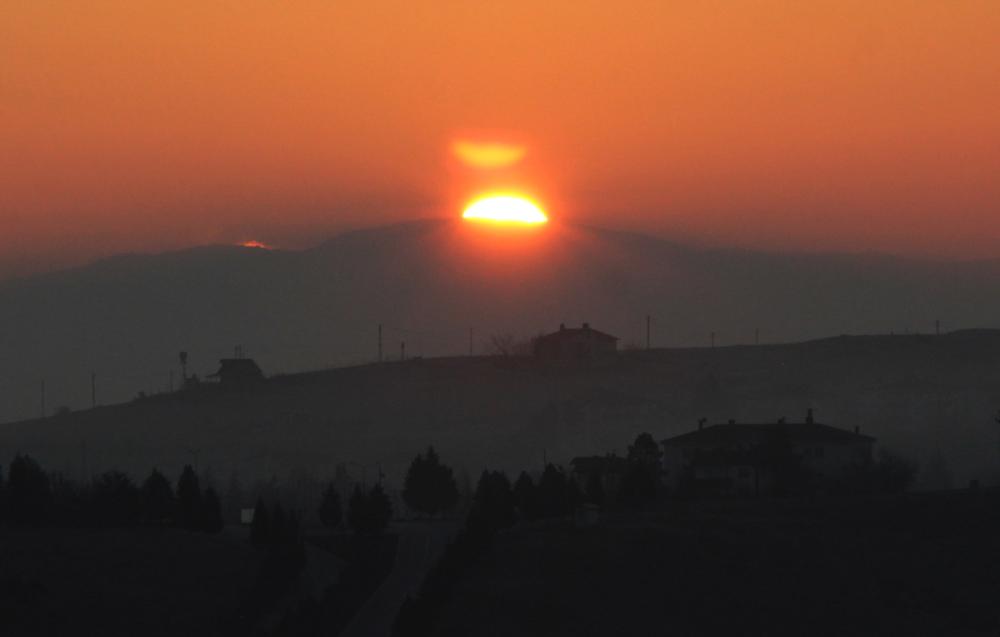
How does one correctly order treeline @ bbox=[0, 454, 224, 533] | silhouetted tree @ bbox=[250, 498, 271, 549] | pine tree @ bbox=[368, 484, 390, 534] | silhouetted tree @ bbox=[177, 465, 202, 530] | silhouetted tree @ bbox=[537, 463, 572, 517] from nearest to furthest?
silhouetted tree @ bbox=[250, 498, 271, 549] → pine tree @ bbox=[368, 484, 390, 534] → treeline @ bbox=[0, 454, 224, 533] → silhouetted tree @ bbox=[177, 465, 202, 530] → silhouetted tree @ bbox=[537, 463, 572, 517]

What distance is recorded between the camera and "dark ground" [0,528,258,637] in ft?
244

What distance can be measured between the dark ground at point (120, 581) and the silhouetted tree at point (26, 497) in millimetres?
3663

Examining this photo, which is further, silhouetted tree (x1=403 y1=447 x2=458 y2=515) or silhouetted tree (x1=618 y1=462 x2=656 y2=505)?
silhouetted tree (x1=403 y1=447 x2=458 y2=515)

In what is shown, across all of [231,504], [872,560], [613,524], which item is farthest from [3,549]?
[231,504]

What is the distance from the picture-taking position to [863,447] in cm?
13825

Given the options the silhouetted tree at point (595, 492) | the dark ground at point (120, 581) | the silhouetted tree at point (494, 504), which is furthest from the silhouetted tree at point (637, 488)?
the dark ground at point (120, 581)

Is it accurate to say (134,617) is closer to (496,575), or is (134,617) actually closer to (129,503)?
(496,575)

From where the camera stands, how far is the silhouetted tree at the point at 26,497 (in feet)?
322

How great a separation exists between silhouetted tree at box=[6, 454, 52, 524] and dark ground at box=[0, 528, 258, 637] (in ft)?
12.0

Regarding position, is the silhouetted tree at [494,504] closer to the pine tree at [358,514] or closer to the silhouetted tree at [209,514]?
the pine tree at [358,514]

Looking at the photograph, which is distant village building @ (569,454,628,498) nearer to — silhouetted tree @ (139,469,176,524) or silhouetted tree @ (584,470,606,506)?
silhouetted tree @ (584,470,606,506)

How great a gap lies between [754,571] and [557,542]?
923 centimetres

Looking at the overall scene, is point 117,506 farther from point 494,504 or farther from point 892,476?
point 892,476

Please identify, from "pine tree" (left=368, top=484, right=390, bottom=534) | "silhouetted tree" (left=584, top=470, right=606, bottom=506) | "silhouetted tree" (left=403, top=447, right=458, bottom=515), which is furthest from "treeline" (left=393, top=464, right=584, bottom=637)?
"silhouetted tree" (left=403, top=447, right=458, bottom=515)
